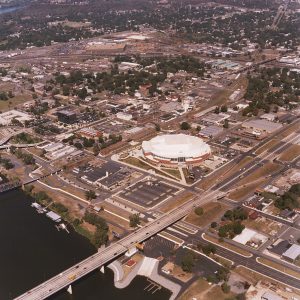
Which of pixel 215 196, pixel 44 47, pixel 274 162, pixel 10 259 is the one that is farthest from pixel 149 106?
pixel 44 47

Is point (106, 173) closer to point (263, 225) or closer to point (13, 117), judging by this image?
point (263, 225)

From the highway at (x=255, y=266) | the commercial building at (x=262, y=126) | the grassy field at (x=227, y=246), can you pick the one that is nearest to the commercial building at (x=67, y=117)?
the commercial building at (x=262, y=126)

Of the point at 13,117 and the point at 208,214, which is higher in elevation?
the point at 208,214

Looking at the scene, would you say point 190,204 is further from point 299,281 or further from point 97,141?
point 97,141

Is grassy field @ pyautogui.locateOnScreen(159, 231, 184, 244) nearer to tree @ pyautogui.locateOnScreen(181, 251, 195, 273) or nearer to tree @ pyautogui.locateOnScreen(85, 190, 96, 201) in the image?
tree @ pyautogui.locateOnScreen(181, 251, 195, 273)

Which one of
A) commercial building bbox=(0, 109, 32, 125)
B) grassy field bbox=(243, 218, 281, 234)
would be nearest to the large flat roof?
grassy field bbox=(243, 218, 281, 234)

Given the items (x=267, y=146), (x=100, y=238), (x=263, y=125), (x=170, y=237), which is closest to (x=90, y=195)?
(x=100, y=238)

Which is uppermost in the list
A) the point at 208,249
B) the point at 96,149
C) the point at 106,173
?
the point at 208,249
